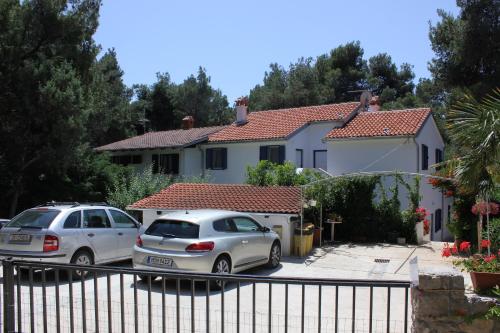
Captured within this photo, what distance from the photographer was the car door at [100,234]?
1056cm

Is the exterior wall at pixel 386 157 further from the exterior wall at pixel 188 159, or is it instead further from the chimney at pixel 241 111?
the exterior wall at pixel 188 159

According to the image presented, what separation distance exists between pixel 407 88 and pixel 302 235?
1484 inches

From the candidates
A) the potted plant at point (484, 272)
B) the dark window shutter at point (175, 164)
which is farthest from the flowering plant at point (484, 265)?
→ the dark window shutter at point (175, 164)

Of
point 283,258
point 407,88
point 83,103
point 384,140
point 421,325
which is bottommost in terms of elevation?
point 283,258

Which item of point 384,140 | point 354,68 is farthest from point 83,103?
point 354,68

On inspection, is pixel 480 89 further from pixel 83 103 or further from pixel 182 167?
pixel 83 103

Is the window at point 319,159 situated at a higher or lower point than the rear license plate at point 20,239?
higher

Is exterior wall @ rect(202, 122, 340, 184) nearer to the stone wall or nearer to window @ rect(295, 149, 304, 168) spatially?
window @ rect(295, 149, 304, 168)

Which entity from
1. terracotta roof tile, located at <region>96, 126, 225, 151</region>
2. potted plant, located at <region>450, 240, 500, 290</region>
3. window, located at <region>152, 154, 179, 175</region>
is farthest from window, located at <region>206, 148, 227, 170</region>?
potted plant, located at <region>450, 240, 500, 290</region>

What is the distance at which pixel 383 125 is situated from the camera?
938 inches

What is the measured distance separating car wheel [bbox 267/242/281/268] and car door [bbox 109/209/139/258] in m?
3.46

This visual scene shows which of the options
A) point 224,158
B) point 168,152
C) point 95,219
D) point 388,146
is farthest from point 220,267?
point 168,152

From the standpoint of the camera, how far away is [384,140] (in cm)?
2297

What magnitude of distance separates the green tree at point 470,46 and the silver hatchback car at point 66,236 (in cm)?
2005
